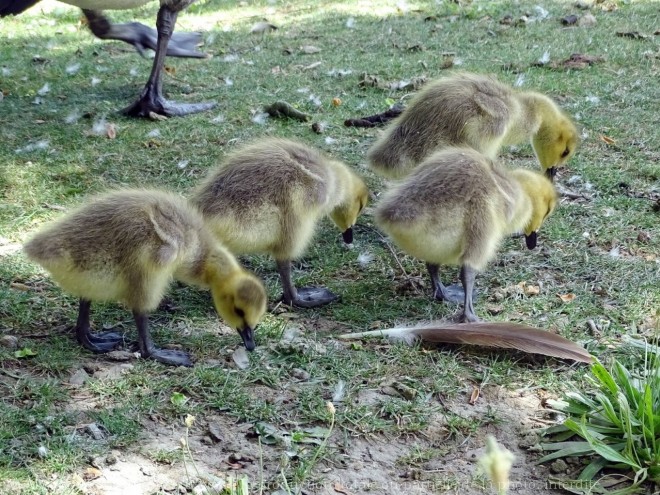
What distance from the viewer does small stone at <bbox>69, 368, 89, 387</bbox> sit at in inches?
128

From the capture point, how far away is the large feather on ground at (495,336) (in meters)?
3.42

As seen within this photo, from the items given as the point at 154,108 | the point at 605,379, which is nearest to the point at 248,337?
the point at 605,379

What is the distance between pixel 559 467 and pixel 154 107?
4.52 m

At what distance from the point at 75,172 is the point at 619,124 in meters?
3.79

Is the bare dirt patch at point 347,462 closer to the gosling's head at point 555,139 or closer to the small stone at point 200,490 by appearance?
the small stone at point 200,490

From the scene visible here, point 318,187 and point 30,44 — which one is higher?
point 318,187

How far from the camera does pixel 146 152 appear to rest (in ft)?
18.7

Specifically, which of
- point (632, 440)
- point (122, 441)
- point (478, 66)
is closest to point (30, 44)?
point (478, 66)

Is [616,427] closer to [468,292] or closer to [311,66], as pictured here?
[468,292]

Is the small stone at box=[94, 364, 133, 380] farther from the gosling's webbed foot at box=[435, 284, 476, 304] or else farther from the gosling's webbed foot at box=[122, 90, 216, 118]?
the gosling's webbed foot at box=[122, 90, 216, 118]

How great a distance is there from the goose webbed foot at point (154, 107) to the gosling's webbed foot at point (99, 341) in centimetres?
314

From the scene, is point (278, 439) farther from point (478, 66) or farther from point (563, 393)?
point (478, 66)

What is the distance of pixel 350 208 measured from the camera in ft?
14.3

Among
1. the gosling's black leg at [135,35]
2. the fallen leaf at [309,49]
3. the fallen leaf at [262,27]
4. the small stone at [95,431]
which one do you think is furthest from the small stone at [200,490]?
the fallen leaf at [262,27]
